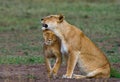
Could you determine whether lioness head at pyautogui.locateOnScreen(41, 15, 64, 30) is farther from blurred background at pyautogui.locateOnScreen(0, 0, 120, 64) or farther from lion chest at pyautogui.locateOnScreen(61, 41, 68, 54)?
blurred background at pyautogui.locateOnScreen(0, 0, 120, 64)

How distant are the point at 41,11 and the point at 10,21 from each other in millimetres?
3038

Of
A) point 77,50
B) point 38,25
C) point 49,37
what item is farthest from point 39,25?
point 77,50

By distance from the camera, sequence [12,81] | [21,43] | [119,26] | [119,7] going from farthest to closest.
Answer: [119,7], [119,26], [21,43], [12,81]

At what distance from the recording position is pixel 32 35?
54.7ft

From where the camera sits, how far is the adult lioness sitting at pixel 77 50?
898 cm

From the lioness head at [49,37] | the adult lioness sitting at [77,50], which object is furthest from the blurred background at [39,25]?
the adult lioness sitting at [77,50]

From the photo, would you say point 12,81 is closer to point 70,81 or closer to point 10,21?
point 70,81

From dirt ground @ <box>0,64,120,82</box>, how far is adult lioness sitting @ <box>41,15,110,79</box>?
284 millimetres

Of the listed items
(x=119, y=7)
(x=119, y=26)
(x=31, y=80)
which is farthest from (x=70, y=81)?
(x=119, y=7)

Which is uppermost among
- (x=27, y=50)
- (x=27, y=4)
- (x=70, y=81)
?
(x=70, y=81)

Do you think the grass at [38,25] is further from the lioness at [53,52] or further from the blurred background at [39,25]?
the lioness at [53,52]

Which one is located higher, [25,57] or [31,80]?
[31,80]

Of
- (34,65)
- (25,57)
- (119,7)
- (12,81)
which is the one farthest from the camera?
(119,7)

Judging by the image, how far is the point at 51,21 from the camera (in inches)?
357
